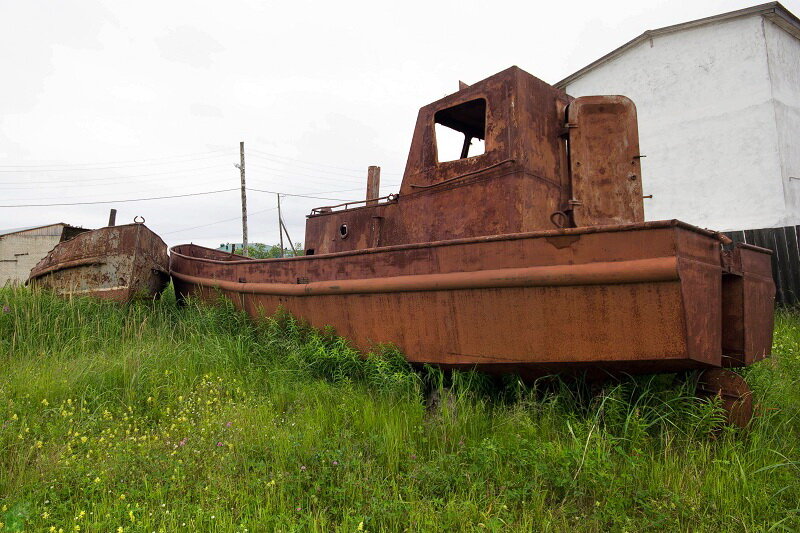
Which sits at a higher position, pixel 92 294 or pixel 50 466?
pixel 92 294

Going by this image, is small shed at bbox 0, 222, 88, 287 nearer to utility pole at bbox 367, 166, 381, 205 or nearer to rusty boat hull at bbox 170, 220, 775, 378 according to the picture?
utility pole at bbox 367, 166, 381, 205

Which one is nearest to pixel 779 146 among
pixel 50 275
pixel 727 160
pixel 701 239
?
pixel 727 160

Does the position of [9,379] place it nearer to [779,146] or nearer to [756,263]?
[756,263]

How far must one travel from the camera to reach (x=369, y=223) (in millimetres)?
5211

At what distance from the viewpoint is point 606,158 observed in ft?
13.7

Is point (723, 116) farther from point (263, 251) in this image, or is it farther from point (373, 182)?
point (263, 251)

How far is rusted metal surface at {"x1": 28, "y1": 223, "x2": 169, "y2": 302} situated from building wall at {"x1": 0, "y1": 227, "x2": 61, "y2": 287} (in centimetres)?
1592

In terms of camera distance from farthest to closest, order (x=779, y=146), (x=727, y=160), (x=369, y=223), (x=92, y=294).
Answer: (x=727, y=160) → (x=779, y=146) → (x=92, y=294) → (x=369, y=223)

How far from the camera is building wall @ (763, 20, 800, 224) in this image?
10625 mm

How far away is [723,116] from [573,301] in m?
10.9

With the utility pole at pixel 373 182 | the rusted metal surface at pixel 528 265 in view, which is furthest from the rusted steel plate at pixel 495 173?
the utility pole at pixel 373 182

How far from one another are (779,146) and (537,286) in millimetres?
10606

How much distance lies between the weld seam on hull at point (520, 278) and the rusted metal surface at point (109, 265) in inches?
120

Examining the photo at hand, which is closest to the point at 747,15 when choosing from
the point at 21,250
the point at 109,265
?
the point at 109,265
